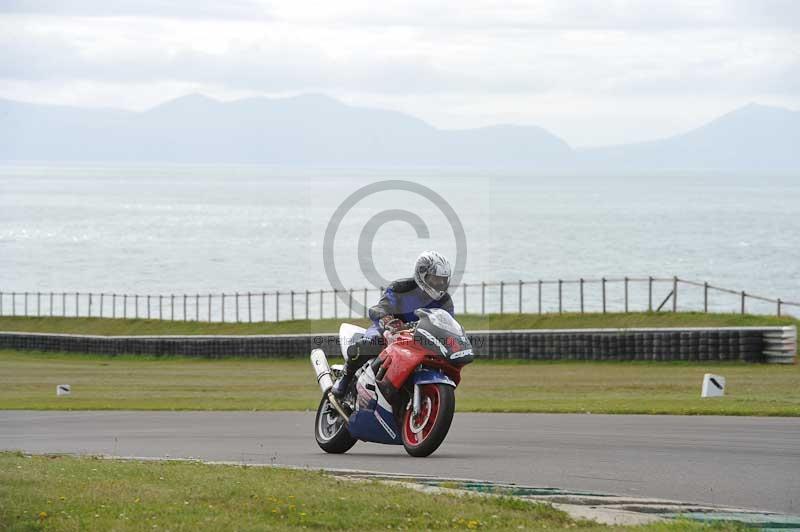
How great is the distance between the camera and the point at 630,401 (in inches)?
883

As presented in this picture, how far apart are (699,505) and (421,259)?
422 cm

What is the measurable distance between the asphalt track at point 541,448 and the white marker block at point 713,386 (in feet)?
16.1

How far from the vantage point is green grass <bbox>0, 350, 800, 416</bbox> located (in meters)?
21.5

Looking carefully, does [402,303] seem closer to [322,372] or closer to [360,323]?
[322,372]

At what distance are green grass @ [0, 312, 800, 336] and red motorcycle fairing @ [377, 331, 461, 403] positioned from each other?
28.3m

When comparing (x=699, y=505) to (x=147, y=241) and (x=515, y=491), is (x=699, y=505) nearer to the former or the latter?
(x=515, y=491)

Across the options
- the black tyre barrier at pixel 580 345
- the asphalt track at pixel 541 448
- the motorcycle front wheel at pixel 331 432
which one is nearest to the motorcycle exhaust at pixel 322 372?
the motorcycle front wheel at pixel 331 432

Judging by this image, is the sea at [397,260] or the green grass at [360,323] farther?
the sea at [397,260]

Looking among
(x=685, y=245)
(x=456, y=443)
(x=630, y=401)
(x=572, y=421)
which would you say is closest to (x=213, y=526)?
(x=456, y=443)

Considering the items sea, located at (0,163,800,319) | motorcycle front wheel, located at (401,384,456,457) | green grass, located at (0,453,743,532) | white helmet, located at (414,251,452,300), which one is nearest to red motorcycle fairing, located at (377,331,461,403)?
motorcycle front wheel, located at (401,384,456,457)

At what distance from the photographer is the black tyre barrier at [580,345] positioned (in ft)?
110

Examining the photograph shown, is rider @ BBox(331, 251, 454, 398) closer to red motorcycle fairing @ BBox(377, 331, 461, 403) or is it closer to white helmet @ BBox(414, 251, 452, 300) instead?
white helmet @ BBox(414, 251, 452, 300)

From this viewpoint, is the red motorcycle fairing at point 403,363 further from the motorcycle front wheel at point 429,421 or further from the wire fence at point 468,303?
the wire fence at point 468,303

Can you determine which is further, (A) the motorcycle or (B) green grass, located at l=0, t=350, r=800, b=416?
(B) green grass, located at l=0, t=350, r=800, b=416
